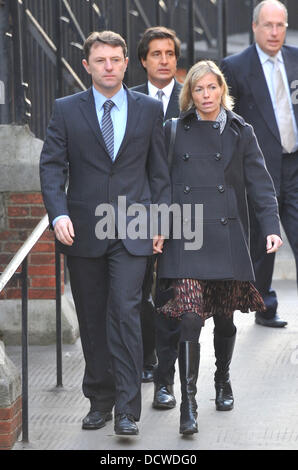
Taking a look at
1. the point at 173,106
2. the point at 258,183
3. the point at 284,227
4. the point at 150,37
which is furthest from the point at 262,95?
the point at 258,183

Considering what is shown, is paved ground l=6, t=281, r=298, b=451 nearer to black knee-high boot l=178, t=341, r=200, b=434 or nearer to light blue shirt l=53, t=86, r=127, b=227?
black knee-high boot l=178, t=341, r=200, b=434

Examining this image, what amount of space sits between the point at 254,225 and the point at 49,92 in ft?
7.87

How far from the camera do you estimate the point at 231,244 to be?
5.69m

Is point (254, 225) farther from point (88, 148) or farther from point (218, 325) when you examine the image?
point (88, 148)

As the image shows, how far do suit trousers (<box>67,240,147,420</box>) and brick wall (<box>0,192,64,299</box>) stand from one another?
1607mm

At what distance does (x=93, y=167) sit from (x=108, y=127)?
204mm

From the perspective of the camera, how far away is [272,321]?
7.54 m

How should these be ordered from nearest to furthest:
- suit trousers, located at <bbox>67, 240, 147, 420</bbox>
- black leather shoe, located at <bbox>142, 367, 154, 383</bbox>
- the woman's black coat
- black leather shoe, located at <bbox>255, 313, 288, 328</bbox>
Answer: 1. suit trousers, located at <bbox>67, 240, 147, 420</bbox>
2. the woman's black coat
3. black leather shoe, located at <bbox>142, 367, 154, 383</bbox>
4. black leather shoe, located at <bbox>255, 313, 288, 328</bbox>

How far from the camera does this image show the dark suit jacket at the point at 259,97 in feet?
24.0

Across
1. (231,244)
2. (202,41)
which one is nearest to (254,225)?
(231,244)

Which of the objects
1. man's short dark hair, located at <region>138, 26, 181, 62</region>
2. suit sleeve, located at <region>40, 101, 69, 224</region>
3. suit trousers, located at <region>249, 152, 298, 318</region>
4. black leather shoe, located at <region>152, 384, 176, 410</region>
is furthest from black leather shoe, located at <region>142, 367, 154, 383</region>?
man's short dark hair, located at <region>138, 26, 181, 62</region>

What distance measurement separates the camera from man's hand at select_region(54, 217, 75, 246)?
5.31 metres

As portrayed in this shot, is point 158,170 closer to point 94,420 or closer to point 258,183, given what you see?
point 258,183

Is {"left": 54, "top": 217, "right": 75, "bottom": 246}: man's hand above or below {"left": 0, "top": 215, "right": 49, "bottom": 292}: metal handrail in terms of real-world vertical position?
above
